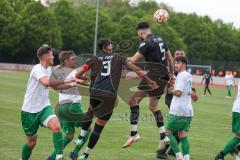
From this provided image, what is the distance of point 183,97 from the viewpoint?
35.4ft

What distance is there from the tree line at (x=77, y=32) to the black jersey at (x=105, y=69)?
56.9 m

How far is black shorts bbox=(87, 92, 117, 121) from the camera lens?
10.8m

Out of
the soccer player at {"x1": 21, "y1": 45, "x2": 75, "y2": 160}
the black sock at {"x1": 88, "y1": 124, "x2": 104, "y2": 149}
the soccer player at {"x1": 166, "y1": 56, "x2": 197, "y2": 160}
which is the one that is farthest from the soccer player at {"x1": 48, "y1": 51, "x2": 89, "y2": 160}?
the soccer player at {"x1": 166, "y1": 56, "x2": 197, "y2": 160}

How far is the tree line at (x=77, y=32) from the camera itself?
248ft

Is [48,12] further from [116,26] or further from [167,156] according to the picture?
[167,156]

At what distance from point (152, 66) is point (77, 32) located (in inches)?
2691

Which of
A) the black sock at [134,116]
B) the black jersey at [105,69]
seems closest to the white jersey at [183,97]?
the black jersey at [105,69]

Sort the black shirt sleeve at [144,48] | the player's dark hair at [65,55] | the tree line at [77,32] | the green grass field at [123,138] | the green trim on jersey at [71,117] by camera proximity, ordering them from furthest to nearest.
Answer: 1. the tree line at [77,32]
2. the green grass field at [123,138]
3. the black shirt sleeve at [144,48]
4. the player's dark hair at [65,55]
5. the green trim on jersey at [71,117]

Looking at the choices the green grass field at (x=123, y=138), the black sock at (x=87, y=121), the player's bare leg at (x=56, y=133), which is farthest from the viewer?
the green grass field at (x=123, y=138)

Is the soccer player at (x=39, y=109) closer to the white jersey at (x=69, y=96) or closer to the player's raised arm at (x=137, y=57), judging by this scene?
the white jersey at (x=69, y=96)

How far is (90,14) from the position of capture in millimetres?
85000

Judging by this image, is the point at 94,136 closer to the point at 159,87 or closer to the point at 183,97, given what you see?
the point at 183,97

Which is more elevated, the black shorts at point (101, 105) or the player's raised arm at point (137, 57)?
the player's raised arm at point (137, 57)

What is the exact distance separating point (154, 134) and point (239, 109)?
508 cm
